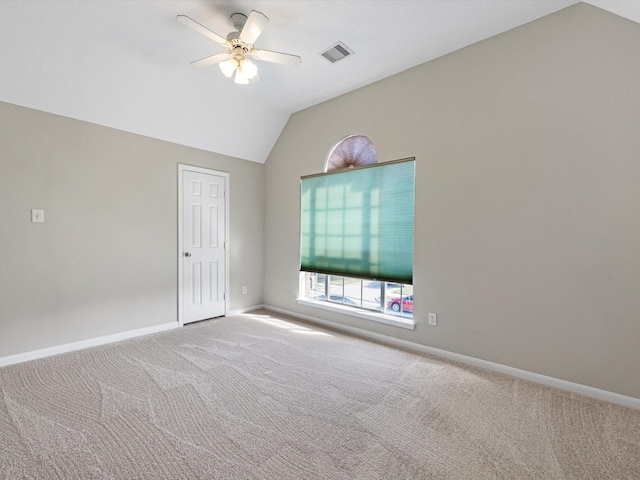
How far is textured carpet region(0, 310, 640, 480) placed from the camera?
1.62 meters

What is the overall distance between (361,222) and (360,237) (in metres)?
0.19

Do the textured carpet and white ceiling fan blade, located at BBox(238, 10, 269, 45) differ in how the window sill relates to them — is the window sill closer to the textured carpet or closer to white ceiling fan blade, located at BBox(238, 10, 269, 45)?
the textured carpet

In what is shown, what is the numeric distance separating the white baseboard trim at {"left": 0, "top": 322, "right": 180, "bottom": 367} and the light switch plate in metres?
1.31

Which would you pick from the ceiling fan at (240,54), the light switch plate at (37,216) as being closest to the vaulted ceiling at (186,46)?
the ceiling fan at (240,54)

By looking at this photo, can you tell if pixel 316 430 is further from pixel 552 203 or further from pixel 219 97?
pixel 219 97

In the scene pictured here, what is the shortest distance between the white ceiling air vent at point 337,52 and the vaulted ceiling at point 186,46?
6 centimetres

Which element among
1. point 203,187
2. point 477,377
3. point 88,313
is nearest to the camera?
point 477,377

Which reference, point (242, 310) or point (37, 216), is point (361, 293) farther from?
point (37, 216)

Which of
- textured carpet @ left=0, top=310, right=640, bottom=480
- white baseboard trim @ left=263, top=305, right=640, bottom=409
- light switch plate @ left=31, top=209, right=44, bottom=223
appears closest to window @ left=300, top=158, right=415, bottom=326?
white baseboard trim @ left=263, top=305, right=640, bottom=409

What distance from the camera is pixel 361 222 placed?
12.0ft

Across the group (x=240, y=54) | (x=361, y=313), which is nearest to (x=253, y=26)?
(x=240, y=54)

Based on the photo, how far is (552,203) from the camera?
2471mm

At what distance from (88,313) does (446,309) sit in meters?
3.89

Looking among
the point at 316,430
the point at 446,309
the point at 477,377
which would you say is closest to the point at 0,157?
the point at 316,430
